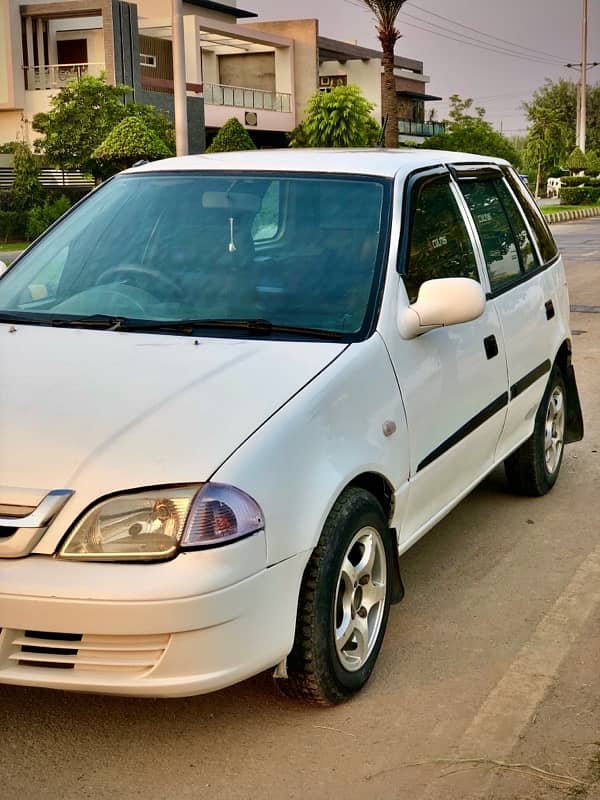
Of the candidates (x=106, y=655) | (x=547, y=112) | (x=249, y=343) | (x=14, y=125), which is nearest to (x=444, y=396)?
(x=249, y=343)

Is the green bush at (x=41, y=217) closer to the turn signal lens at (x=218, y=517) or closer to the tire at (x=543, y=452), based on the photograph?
the tire at (x=543, y=452)

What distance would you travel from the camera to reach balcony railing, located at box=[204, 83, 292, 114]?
55831mm

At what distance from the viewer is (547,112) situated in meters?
56.9

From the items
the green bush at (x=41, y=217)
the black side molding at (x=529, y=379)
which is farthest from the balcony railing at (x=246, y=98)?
the black side molding at (x=529, y=379)

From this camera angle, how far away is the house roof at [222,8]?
185 ft

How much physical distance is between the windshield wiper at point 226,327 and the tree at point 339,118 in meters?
50.0

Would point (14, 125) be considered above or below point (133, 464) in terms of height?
above

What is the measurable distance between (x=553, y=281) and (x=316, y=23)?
5972 cm

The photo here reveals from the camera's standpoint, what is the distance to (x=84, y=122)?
40.5 meters

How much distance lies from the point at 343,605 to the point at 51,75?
47531 millimetres

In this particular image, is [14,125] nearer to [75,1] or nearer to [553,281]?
[75,1]

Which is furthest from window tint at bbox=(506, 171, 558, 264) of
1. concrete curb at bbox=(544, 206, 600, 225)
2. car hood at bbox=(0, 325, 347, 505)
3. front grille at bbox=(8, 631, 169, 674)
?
concrete curb at bbox=(544, 206, 600, 225)

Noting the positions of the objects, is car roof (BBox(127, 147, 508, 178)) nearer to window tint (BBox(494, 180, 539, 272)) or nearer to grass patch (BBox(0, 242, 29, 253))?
window tint (BBox(494, 180, 539, 272))

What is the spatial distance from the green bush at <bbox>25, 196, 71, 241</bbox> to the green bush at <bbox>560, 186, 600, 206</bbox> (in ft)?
76.2
